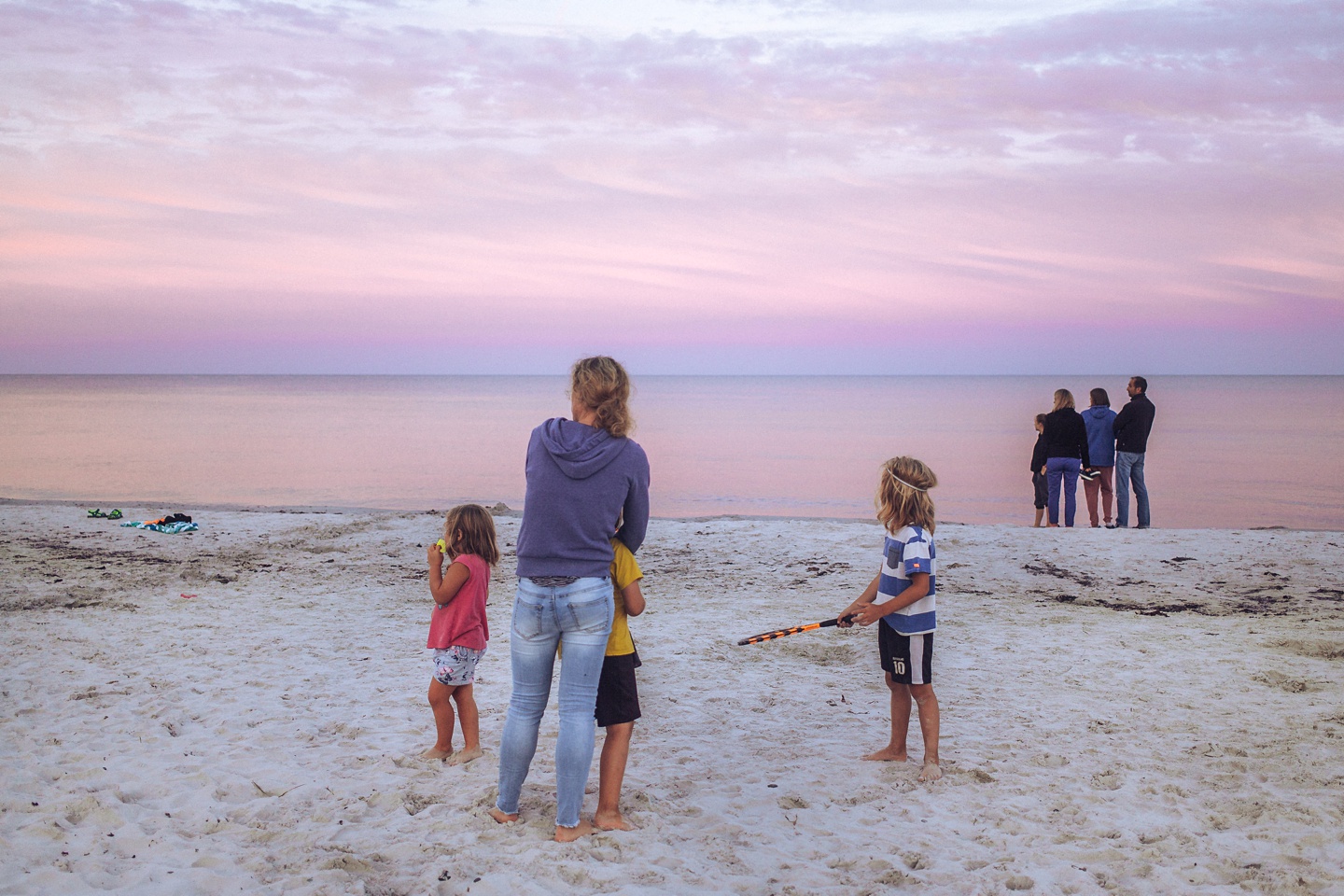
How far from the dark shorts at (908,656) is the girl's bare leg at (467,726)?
215 cm

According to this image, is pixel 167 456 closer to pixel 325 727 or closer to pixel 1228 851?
pixel 325 727

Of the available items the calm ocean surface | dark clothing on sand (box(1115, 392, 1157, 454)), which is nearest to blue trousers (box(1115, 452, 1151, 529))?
dark clothing on sand (box(1115, 392, 1157, 454))

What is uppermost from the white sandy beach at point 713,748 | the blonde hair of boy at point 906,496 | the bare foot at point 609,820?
the blonde hair of boy at point 906,496

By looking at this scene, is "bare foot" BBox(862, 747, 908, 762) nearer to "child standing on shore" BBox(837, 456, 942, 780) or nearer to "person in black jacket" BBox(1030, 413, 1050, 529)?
"child standing on shore" BBox(837, 456, 942, 780)

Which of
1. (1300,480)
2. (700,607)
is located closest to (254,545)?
(700,607)

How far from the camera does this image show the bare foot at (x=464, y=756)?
4691 millimetres

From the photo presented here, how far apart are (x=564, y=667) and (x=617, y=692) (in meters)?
0.30

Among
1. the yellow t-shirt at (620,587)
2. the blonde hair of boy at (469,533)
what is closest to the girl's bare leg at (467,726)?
the blonde hair of boy at (469,533)

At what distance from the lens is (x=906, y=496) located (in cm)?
440

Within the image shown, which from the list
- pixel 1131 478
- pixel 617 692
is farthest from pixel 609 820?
pixel 1131 478

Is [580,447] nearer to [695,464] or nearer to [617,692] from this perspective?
[617,692]

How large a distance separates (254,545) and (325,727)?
7.18 m

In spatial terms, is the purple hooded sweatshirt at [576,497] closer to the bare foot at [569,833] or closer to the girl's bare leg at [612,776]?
the girl's bare leg at [612,776]

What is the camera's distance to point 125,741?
491cm
